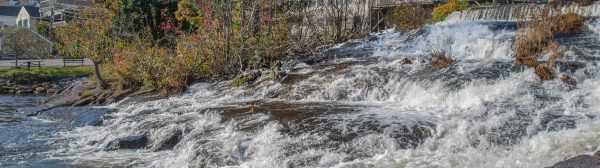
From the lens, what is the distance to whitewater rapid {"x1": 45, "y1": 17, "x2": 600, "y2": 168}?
762cm

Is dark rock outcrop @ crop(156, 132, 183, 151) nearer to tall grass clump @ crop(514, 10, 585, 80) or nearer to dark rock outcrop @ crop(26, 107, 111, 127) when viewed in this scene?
dark rock outcrop @ crop(26, 107, 111, 127)

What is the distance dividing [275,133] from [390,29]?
14.9m

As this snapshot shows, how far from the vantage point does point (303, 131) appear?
8.89 metres

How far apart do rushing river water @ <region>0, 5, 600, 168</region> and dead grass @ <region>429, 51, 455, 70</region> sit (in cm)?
18

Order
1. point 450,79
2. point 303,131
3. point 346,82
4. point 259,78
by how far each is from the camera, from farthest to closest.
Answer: point 259,78
point 346,82
point 450,79
point 303,131

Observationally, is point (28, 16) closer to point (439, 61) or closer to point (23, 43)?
point (23, 43)

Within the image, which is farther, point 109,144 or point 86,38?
point 86,38

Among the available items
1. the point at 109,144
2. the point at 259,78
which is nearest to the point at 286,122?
the point at 109,144

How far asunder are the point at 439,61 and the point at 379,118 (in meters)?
3.94

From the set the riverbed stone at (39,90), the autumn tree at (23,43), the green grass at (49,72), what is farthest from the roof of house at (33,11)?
the riverbed stone at (39,90)

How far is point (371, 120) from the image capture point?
30.0 ft

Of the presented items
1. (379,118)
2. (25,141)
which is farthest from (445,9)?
(25,141)

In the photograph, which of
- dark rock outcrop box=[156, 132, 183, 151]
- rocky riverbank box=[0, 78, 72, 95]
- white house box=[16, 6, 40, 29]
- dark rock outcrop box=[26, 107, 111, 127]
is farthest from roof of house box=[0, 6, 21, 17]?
dark rock outcrop box=[156, 132, 183, 151]

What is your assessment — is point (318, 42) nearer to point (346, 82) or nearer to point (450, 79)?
point (346, 82)
